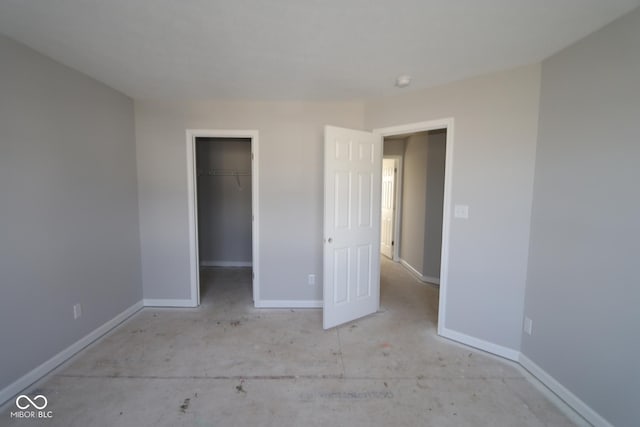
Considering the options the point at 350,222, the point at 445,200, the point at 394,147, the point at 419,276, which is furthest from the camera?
the point at 394,147

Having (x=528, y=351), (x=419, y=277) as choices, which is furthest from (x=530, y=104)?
(x=419, y=277)

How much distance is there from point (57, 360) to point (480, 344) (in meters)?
3.54

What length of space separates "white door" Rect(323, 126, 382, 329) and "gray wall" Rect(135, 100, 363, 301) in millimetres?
494

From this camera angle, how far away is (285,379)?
203 cm

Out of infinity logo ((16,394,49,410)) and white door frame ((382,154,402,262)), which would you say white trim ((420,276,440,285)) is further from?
infinity logo ((16,394,49,410))

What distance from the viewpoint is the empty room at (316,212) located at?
62.6 inches

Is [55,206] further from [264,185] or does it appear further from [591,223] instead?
[591,223]

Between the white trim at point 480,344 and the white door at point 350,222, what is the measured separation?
32.1 inches

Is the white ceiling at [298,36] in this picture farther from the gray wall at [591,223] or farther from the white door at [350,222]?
the white door at [350,222]

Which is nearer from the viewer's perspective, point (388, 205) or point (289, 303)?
point (289, 303)

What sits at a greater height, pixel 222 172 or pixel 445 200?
pixel 222 172

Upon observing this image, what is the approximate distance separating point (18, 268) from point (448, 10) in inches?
125

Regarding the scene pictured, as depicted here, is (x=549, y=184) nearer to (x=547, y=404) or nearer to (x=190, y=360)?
(x=547, y=404)

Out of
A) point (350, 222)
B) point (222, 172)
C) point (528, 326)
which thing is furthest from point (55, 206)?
point (528, 326)
